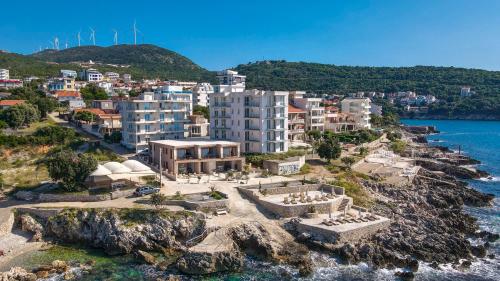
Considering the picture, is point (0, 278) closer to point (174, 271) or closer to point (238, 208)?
point (174, 271)

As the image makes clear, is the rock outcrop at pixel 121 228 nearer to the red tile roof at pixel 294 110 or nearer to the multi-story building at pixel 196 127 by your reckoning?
the multi-story building at pixel 196 127

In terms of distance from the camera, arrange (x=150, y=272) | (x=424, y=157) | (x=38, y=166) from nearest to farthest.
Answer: (x=150, y=272)
(x=38, y=166)
(x=424, y=157)

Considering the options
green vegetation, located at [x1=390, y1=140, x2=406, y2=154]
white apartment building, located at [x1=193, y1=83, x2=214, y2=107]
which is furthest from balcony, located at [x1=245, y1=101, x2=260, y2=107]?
white apartment building, located at [x1=193, y1=83, x2=214, y2=107]

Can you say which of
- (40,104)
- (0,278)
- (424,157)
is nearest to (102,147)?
(40,104)

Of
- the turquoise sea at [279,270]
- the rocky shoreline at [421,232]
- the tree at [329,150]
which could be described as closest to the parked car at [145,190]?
the turquoise sea at [279,270]

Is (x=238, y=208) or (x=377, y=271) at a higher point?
(x=238, y=208)

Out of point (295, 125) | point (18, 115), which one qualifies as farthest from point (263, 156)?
point (18, 115)
